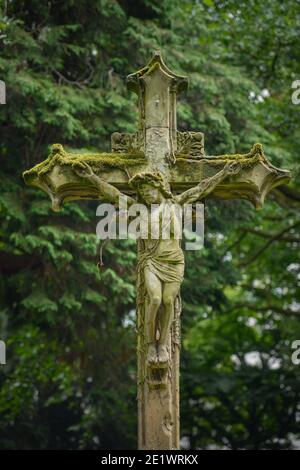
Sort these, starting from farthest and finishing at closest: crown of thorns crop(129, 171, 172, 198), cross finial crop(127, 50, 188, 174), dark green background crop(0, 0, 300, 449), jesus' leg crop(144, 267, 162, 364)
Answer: dark green background crop(0, 0, 300, 449) → cross finial crop(127, 50, 188, 174) → crown of thorns crop(129, 171, 172, 198) → jesus' leg crop(144, 267, 162, 364)

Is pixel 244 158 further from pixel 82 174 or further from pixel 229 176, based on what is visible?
pixel 82 174

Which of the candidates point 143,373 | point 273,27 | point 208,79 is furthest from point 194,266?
point 143,373

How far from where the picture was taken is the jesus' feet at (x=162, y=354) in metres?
7.57

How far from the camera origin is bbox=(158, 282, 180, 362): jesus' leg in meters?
7.58

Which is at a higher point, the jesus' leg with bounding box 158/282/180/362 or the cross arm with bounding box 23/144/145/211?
the cross arm with bounding box 23/144/145/211

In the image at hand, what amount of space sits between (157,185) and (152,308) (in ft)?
3.28

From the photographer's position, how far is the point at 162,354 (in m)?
7.61

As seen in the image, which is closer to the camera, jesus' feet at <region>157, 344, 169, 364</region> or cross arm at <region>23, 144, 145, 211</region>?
jesus' feet at <region>157, 344, 169, 364</region>

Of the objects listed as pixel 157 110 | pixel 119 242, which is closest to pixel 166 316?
pixel 157 110

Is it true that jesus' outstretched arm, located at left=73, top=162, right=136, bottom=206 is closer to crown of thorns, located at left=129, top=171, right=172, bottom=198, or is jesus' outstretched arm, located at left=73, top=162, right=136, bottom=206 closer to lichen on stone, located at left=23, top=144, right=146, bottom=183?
lichen on stone, located at left=23, top=144, right=146, bottom=183

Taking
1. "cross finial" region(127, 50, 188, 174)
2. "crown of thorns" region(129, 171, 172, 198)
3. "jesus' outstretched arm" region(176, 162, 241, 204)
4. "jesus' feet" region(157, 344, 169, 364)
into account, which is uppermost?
"cross finial" region(127, 50, 188, 174)

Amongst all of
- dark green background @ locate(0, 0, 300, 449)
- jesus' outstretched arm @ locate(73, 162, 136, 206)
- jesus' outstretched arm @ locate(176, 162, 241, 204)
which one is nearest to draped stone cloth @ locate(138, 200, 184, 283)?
jesus' outstretched arm @ locate(176, 162, 241, 204)

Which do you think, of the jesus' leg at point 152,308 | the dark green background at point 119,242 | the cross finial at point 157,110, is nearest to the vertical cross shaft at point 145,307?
the cross finial at point 157,110

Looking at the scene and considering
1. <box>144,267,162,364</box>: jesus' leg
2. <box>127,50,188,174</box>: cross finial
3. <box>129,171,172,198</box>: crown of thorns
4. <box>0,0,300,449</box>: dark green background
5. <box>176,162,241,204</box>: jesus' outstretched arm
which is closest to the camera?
<box>144,267,162,364</box>: jesus' leg
